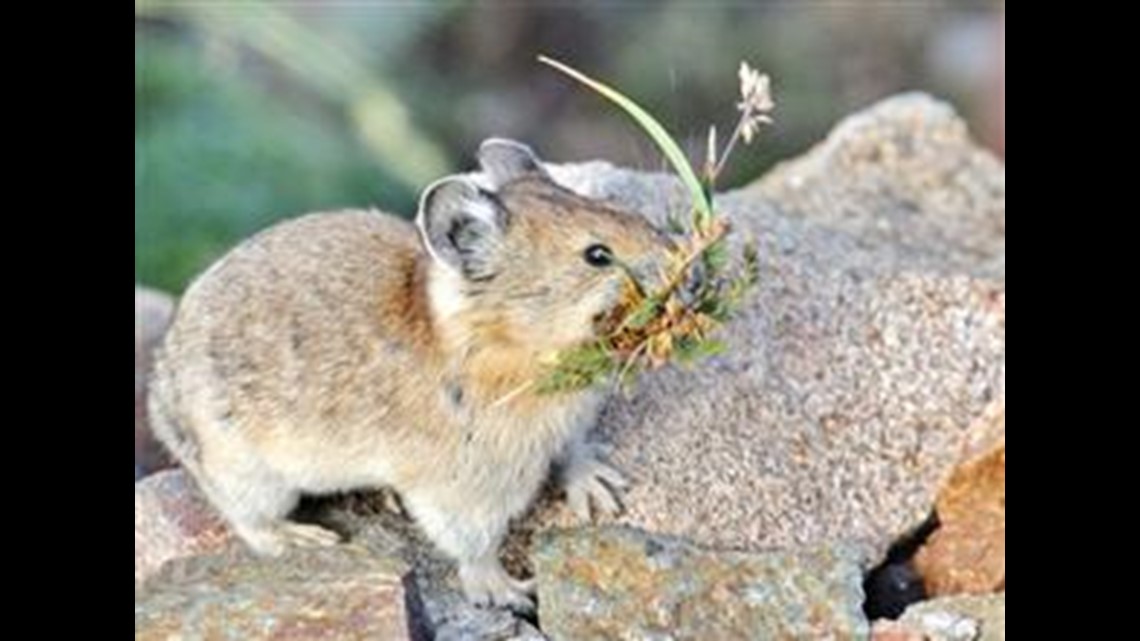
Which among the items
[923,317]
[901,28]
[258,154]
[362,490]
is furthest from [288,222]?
[901,28]

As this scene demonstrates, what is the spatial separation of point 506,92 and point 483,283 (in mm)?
6536

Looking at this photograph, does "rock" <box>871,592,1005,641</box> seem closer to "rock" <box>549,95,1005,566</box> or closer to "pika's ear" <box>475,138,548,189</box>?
"rock" <box>549,95,1005,566</box>

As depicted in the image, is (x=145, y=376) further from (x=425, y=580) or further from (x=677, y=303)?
(x=677, y=303)

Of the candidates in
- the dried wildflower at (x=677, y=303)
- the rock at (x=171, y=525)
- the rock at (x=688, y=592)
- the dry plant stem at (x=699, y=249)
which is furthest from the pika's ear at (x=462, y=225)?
the rock at (x=171, y=525)

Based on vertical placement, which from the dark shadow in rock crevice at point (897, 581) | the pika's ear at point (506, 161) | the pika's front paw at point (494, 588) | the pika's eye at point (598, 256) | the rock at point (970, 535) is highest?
the pika's ear at point (506, 161)

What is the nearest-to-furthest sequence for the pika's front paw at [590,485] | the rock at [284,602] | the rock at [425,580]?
the rock at [284,602] → the rock at [425,580] → the pika's front paw at [590,485]

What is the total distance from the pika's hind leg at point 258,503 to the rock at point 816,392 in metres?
0.97

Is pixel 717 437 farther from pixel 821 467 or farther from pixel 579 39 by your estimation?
pixel 579 39

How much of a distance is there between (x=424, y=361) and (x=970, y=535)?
166 centimetres

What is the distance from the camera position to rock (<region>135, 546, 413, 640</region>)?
18.9 feet

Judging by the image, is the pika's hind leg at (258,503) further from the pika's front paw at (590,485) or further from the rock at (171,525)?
the pika's front paw at (590,485)

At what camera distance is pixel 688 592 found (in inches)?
236

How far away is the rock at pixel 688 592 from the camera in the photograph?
19.4 ft

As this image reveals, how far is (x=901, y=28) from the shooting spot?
13055 millimetres
